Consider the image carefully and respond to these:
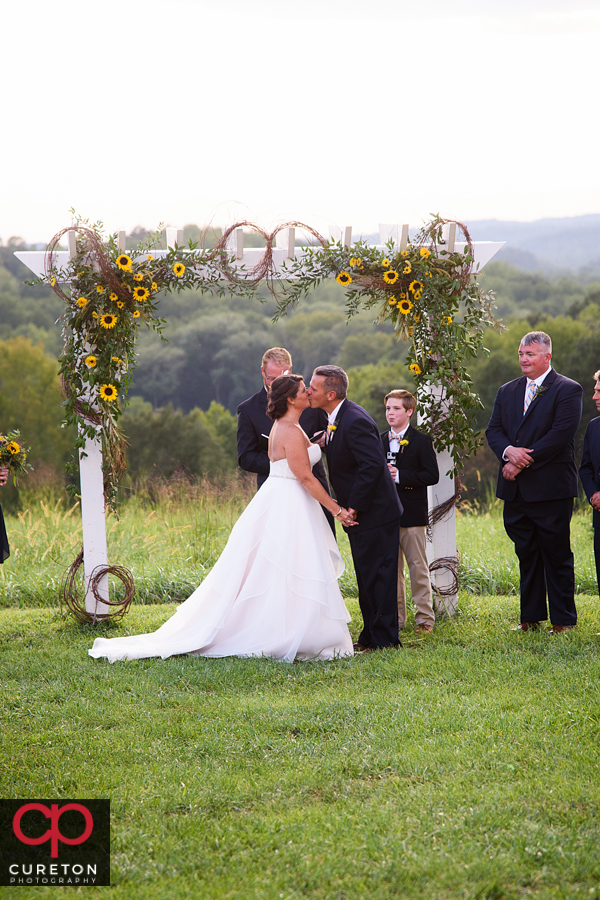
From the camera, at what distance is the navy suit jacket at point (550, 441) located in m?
5.23

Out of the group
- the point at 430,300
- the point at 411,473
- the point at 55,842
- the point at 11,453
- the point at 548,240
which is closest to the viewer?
the point at 55,842

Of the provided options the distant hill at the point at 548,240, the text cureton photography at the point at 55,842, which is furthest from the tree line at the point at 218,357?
the text cureton photography at the point at 55,842

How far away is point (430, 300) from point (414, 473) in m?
1.36

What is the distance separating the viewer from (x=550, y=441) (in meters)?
5.21

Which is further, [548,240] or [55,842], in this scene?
[548,240]

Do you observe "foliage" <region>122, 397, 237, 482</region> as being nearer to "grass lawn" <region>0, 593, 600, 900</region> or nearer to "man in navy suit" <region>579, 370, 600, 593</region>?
"man in navy suit" <region>579, 370, 600, 593</region>

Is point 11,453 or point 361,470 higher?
point 11,453

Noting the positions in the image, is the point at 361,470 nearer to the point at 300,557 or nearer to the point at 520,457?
the point at 300,557

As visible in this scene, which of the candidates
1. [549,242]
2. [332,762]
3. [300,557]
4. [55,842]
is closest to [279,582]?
[300,557]

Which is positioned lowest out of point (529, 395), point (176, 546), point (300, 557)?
point (176, 546)

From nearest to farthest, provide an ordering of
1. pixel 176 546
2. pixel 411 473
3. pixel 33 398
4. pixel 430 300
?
pixel 411 473 → pixel 430 300 → pixel 176 546 → pixel 33 398

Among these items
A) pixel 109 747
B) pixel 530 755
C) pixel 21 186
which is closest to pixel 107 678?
pixel 109 747

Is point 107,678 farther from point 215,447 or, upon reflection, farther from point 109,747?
point 215,447

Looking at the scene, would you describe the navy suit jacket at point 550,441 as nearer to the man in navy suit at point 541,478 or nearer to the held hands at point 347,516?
the man in navy suit at point 541,478
